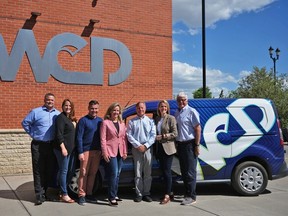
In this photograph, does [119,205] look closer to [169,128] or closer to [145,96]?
[169,128]

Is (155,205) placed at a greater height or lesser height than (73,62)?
lesser

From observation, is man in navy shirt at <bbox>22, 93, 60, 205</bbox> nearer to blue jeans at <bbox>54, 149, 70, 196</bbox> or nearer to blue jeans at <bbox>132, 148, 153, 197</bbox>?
blue jeans at <bbox>54, 149, 70, 196</bbox>

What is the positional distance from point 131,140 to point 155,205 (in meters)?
1.19

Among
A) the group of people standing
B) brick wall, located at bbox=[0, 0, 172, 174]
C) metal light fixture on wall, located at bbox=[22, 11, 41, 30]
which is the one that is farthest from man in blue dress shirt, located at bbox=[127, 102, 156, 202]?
metal light fixture on wall, located at bbox=[22, 11, 41, 30]

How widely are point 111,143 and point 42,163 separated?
4.31 feet

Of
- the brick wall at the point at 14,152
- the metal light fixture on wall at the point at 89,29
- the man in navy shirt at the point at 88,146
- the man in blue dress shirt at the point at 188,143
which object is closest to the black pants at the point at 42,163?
the man in navy shirt at the point at 88,146

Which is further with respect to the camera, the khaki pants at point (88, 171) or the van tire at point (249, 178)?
the van tire at point (249, 178)

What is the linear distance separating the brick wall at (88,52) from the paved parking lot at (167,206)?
2781mm

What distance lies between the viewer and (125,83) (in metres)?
10.7

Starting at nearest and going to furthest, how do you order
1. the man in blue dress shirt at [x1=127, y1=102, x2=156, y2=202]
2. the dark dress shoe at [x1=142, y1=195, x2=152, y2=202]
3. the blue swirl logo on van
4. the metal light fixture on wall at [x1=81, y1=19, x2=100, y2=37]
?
the man in blue dress shirt at [x1=127, y1=102, x2=156, y2=202], the dark dress shoe at [x1=142, y1=195, x2=152, y2=202], the blue swirl logo on van, the metal light fixture on wall at [x1=81, y1=19, x2=100, y2=37]

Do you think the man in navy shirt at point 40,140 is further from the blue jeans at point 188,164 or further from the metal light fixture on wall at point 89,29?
the metal light fixture on wall at point 89,29

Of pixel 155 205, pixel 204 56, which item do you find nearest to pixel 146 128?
pixel 155 205

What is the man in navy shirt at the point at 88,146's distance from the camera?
19.6ft

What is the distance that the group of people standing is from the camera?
5.98m
